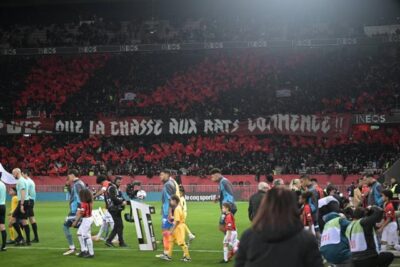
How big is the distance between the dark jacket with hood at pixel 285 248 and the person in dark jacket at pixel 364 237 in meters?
4.63

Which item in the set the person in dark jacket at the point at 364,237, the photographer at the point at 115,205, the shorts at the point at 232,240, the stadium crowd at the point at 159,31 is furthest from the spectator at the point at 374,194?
the stadium crowd at the point at 159,31

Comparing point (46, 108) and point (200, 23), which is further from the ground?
point (200, 23)

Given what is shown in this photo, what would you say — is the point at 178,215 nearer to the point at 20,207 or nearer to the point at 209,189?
the point at 20,207

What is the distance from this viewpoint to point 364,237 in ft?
29.9

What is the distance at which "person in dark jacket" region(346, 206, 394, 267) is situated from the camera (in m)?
9.05

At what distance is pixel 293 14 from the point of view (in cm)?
4931

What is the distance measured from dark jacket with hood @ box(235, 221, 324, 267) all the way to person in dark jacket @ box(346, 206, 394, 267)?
15.2ft

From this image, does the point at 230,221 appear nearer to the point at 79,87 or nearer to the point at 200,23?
the point at 79,87

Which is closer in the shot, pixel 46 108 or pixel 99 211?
pixel 99 211

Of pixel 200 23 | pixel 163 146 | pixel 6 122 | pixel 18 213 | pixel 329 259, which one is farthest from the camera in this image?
pixel 200 23

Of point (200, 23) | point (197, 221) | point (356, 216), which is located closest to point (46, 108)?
point (200, 23)

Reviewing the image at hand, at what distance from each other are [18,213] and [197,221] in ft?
29.1

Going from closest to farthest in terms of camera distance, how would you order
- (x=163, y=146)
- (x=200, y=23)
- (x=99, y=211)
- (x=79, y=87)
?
1. (x=99, y=211)
2. (x=163, y=146)
3. (x=79, y=87)
4. (x=200, y=23)

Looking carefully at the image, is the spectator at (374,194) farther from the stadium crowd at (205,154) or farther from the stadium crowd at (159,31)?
the stadium crowd at (159,31)
